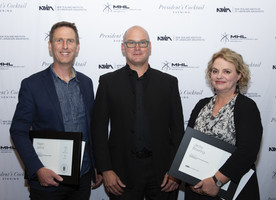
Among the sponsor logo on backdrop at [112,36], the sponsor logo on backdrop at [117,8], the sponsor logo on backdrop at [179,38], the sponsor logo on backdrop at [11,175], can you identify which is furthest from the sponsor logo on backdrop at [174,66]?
the sponsor logo on backdrop at [11,175]

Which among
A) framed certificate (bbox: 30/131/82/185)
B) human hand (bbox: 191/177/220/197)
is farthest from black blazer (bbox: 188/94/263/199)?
framed certificate (bbox: 30/131/82/185)

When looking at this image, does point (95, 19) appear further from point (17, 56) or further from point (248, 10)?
point (248, 10)

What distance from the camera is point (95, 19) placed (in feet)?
10.3

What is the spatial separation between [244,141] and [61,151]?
1.45 m

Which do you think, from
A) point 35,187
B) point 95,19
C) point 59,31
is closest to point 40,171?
point 35,187

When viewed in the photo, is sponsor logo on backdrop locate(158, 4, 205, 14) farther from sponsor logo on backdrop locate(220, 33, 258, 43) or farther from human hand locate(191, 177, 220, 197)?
human hand locate(191, 177, 220, 197)

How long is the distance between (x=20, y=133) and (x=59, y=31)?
95cm

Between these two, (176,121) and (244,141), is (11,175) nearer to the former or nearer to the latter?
(176,121)

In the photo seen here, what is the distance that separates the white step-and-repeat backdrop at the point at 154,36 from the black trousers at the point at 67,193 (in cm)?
130

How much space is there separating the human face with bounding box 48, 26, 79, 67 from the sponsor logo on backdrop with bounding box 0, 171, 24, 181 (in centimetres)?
185

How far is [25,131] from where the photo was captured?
218 centimetres

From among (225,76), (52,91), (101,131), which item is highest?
(225,76)

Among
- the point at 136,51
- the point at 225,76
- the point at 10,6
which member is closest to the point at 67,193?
the point at 136,51

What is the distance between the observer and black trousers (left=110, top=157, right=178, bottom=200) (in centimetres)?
230
